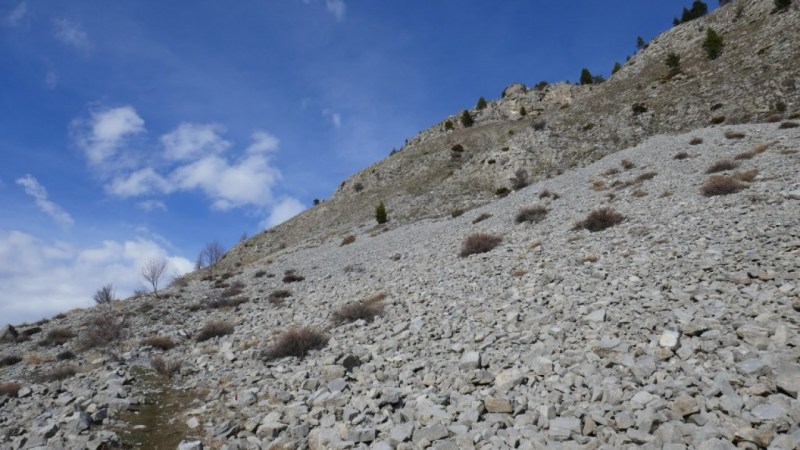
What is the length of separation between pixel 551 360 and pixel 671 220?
10.5 m

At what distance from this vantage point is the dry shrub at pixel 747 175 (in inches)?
714

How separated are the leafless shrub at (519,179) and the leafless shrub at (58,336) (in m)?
37.2

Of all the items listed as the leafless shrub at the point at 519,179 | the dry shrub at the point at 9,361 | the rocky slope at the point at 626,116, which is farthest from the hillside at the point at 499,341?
the rocky slope at the point at 626,116

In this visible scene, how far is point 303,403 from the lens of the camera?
9.12 metres

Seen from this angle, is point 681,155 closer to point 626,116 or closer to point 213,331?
point 626,116

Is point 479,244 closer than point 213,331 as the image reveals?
No

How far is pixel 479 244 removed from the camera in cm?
2005

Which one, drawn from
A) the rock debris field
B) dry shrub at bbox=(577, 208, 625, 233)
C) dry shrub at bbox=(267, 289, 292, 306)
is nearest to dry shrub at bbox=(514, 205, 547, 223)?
the rock debris field

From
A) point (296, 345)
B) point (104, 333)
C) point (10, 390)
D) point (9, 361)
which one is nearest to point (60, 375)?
point (10, 390)

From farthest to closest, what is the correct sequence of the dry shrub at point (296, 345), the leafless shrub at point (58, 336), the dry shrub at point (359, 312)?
the leafless shrub at point (58, 336) < the dry shrub at point (359, 312) < the dry shrub at point (296, 345)

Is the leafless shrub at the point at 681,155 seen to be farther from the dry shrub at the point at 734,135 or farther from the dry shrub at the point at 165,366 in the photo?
the dry shrub at the point at 165,366

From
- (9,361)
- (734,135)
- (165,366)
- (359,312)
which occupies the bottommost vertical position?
(359,312)

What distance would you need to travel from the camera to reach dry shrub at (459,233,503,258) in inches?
776

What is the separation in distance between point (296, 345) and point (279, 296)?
966 cm
